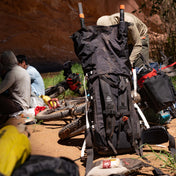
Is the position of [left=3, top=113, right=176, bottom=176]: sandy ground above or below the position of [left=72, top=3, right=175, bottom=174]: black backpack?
below

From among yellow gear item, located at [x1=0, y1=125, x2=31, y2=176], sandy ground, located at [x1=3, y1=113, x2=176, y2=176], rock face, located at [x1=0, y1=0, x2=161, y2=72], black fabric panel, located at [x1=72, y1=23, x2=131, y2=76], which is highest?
rock face, located at [x1=0, y1=0, x2=161, y2=72]

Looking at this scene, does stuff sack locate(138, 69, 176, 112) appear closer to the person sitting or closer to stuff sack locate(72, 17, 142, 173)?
stuff sack locate(72, 17, 142, 173)

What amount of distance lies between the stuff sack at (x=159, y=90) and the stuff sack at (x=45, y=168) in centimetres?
197

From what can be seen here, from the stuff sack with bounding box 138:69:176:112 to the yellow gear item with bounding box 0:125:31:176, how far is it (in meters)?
1.97

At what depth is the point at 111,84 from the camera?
2.61 metres

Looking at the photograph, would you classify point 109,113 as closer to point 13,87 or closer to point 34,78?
point 13,87

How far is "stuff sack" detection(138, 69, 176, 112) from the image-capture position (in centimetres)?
291

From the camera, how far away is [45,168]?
1.12 m

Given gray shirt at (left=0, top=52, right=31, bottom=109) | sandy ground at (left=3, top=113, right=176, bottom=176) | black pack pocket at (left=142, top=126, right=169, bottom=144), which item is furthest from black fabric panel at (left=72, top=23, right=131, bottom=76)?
gray shirt at (left=0, top=52, right=31, bottom=109)

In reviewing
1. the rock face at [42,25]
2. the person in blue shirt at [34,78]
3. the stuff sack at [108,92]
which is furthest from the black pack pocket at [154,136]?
the rock face at [42,25]

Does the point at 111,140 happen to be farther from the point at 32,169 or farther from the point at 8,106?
the point at 8,106

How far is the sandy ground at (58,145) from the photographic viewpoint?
251 centimetres

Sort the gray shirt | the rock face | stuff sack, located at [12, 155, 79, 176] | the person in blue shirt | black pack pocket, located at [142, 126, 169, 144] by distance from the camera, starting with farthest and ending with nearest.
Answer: the rock face < the person in blue shirt < the gray shirt < black pack pocket, located at [142, 126, 169, 144] < stuff sack, located at [12, 155, 79, 176]

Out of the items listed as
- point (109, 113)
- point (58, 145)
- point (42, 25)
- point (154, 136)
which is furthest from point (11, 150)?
point (42, 25)
